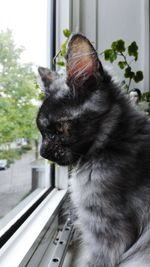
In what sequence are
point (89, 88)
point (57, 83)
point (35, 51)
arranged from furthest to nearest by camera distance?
point (35, 51), point (57, 83), point (89, 88)

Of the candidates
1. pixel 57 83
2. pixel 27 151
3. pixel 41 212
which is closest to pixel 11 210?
pixel 41 212

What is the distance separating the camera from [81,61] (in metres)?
0.69

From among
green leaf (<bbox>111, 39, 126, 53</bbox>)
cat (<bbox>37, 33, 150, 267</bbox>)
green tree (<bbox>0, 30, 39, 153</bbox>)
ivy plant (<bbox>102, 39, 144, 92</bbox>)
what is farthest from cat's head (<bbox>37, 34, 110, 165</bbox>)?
green leaf (<bbox>111, 39, 126, 53</bbox>)

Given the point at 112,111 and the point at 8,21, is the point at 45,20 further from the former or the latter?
the point at 112,111

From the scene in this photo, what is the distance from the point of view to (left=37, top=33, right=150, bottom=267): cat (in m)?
0.70

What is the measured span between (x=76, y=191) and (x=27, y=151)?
17.9 inches

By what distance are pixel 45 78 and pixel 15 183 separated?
1.48 feet

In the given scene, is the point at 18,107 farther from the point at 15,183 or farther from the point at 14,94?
the point at 15,183

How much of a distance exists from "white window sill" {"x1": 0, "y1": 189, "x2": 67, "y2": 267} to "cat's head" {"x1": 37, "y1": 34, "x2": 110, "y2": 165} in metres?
0.27

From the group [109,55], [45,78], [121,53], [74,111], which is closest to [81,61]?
[74,111]

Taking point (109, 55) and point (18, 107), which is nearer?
point (18, 107)

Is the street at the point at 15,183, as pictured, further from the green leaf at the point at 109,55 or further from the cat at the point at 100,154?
the green leaf at the point at 109,55

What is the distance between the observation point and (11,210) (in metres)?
1.07

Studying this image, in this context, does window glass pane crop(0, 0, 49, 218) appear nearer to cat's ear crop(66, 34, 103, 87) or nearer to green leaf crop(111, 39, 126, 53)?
cat's ear crop(66, 34, 103, 87)
